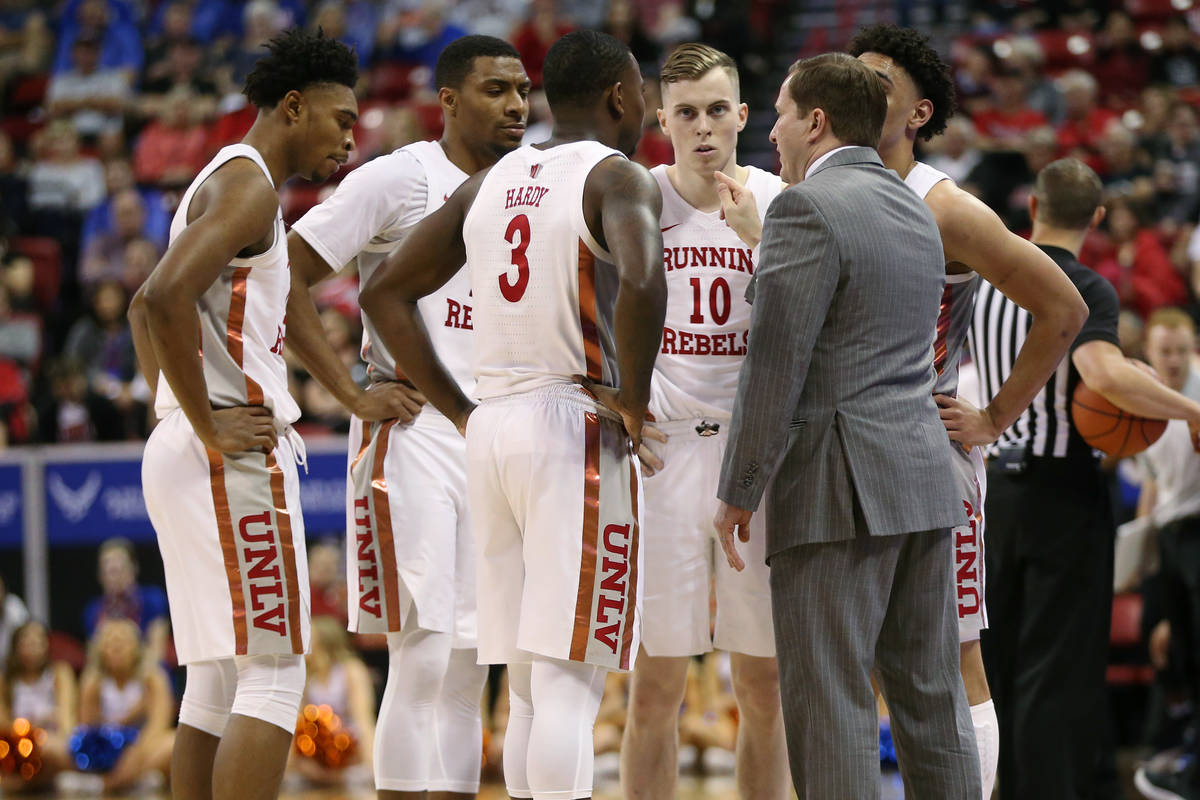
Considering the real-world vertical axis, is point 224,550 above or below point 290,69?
below

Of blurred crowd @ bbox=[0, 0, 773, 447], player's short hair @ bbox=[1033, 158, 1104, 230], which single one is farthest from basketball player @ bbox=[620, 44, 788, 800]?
blurred crowd @ bbox=[0, 0, 773, 447]

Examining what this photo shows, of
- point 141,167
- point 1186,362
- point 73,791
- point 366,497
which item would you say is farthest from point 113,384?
point 1186,362

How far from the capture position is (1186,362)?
7.59 meters

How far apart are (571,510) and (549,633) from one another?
0.35 metres

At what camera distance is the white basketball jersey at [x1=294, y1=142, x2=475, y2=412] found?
16.6 ft

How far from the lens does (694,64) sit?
483cm

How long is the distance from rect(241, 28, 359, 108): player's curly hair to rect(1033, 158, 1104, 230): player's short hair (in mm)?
2704

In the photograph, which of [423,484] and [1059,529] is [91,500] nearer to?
[423,484]

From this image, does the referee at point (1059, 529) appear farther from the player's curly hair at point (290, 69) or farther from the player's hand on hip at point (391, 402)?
the player's curly hair at point (290, 69)

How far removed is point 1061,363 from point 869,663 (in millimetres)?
2130

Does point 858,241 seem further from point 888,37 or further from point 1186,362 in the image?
point 1186,362

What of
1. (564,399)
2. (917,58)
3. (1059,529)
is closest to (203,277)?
(564,399)

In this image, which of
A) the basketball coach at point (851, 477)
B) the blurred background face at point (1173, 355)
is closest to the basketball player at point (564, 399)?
the basketball coach at point (851, 477)

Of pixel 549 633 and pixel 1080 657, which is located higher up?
pixel 549 633
